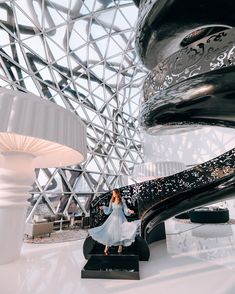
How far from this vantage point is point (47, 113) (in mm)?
1667

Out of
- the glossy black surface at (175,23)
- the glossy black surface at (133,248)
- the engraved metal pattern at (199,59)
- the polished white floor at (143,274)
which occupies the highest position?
the glossy black surface at (175,23)

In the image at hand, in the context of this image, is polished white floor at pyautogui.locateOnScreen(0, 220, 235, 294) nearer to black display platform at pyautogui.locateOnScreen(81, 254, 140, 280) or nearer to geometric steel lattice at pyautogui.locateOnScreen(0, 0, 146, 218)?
black display platform at pyautogui.locateOnScreen(81, 254, 140, 280)

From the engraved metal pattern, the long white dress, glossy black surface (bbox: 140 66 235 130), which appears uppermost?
the engraved metal pattern

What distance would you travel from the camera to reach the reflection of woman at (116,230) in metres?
1.99

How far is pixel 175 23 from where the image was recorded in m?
0.93

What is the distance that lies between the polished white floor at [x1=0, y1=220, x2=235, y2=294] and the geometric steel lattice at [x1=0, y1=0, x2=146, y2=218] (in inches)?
243

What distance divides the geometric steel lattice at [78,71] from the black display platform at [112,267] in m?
6.68

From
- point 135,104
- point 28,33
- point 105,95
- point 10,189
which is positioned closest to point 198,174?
point 10,189

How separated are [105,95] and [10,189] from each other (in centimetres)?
1492

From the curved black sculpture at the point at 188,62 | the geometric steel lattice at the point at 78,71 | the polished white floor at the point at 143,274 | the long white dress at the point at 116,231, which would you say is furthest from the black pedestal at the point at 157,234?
the geometric steel lattice at the point at 78,71

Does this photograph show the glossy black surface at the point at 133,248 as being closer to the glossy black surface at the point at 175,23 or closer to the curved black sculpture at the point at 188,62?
the curved black sculpture at the point at 188,62

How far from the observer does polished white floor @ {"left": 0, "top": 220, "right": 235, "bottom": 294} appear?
1.45 m

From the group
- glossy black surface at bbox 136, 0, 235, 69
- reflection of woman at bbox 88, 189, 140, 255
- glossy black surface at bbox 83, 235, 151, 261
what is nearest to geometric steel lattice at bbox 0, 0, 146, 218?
glossy black surface at bbox 83, 235, 151, 261

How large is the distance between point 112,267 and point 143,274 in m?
0.29
